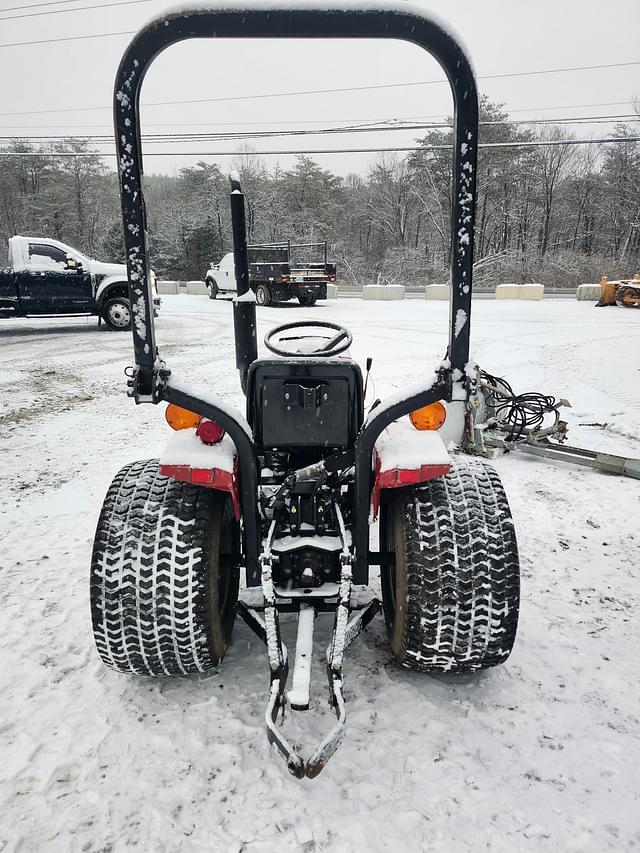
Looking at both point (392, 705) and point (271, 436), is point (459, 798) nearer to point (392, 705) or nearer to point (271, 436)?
point (392, 705)

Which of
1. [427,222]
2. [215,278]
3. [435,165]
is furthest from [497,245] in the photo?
[215,278]

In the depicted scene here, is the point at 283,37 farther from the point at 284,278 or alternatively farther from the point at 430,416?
the point at 284,278

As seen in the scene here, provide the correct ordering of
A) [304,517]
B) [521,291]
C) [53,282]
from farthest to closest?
[521,291] < [53,282] < [304,517]

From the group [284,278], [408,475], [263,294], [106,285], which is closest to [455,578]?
[408,475]

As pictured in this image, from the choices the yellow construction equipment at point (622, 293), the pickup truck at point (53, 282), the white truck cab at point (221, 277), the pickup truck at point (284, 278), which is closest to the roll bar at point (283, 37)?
the pickup truck at point (53, 282)

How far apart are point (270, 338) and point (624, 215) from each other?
1718 inches

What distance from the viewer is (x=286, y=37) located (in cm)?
169

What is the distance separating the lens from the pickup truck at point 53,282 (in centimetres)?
1241

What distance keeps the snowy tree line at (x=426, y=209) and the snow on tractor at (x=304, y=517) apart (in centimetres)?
2933

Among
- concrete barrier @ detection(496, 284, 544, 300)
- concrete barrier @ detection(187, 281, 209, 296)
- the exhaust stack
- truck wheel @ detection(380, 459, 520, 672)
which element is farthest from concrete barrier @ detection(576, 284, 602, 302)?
truck wheel @ detection(380, 459, 520, 672)

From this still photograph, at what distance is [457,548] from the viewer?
205 centimetres

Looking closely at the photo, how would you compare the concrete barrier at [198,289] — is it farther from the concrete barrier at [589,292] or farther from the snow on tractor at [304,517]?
the snow on tractor at [304,517]

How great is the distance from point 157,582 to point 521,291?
23.0 meters

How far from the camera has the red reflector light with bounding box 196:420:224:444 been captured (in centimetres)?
223
